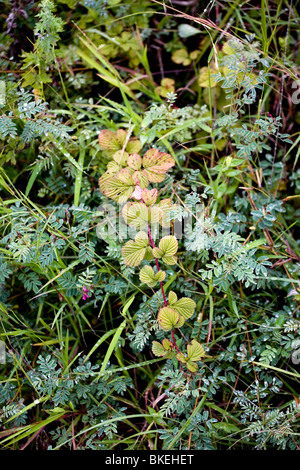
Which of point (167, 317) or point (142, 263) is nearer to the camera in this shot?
point (167, 317)

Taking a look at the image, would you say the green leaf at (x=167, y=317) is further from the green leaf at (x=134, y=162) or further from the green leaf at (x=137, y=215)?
the green leaf at (x=134, y=162)

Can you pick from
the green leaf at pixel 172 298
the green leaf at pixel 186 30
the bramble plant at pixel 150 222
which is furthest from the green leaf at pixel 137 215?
the green leaf at pixel 186 30

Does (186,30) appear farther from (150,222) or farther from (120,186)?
(150,222)

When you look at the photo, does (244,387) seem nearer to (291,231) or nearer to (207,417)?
(207,417)

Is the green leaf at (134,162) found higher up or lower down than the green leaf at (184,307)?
higher up

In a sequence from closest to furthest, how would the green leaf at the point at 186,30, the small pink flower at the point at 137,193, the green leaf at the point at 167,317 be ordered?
the green leaf at the point at 167,317 → the small pink flower at the point at 137,193 → the green leaf at the point at 186,30

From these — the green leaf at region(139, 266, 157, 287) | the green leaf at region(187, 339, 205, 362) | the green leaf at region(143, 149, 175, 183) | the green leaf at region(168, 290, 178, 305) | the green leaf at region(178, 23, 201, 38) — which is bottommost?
the green leaf at region(187, 339, 205, 362)

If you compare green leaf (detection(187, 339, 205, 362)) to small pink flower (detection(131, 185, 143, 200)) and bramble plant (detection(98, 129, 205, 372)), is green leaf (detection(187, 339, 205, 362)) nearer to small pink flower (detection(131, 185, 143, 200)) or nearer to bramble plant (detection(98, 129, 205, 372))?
bramble plant (detection(98, 129, 205, 372))

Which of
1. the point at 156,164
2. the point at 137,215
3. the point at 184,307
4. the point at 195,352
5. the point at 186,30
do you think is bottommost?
the point at 195,352

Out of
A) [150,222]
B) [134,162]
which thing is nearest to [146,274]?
[150,222]

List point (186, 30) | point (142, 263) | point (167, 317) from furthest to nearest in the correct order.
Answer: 1. point (186, 30)
2. point (142, 263)
3. point (167, 317)

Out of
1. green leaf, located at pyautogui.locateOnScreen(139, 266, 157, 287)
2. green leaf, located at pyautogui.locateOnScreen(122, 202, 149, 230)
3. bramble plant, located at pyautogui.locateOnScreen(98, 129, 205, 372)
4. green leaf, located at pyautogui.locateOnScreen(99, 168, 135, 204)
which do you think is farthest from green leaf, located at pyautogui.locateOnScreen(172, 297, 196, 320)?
green leaf, located at pyautogui.locateOnScreen(99, 168, 135, 204)

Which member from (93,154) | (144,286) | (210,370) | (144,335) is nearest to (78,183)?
(93,154)

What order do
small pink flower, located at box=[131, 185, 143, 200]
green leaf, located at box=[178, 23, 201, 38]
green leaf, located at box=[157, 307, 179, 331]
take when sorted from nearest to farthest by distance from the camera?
green leaf, located at box=[157, 307, 179, 331] < small pink flower, located at box=[131, 185, 143, 200] < green leaf, located at box=[178, 23, 201, 38]
